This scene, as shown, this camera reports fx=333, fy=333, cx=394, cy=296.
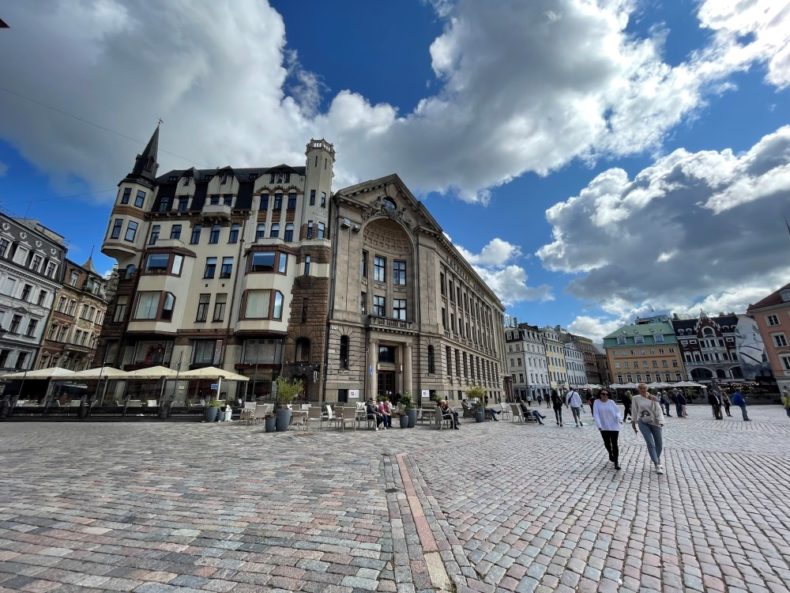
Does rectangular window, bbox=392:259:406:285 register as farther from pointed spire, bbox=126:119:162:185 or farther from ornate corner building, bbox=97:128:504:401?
pointed spire, bbox=126:119:162:185

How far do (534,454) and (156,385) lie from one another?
2994 centimetres

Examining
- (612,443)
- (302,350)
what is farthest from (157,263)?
(612,443)

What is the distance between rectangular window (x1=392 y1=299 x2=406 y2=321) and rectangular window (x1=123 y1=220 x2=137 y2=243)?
2587cm

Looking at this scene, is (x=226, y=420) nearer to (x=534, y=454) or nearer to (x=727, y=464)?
(x=534, y=454)

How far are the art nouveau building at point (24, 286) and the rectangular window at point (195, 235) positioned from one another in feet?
54.8

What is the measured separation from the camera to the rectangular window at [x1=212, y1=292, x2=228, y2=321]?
97.0 feet

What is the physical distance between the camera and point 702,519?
15.3 ft

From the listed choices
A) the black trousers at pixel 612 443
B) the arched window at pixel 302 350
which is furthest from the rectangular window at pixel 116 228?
the black trousers at pixel 612 443

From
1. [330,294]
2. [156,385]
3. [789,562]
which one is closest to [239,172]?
[330,294]

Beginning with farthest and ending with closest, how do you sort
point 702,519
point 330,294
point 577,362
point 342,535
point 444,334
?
point 577,362
point 444,334
point 330,294
point 702,519
point 342,535

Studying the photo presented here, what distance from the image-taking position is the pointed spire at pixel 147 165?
112 ft

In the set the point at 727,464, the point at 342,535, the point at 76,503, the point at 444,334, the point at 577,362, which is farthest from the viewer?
the point at 577,362

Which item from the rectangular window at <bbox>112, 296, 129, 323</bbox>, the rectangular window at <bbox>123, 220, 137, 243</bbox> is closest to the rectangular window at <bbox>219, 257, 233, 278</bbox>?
the rectangular window at <bbox>112, 296, 129, 323</bbox>

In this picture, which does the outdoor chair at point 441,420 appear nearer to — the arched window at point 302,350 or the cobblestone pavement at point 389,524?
the cobblestone pavement at point 389,524
